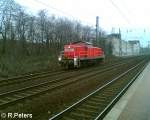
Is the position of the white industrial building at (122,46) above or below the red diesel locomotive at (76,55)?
above

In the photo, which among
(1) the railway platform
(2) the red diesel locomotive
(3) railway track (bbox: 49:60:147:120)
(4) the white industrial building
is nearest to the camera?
(3) railway track (bbox: 49:60:147:120)

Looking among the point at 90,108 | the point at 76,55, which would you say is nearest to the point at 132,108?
the point at 90,108

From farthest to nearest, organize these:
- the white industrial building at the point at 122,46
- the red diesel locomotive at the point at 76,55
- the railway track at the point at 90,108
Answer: the white industrial building at the point at 122,46, the red diesel locomotive at the point at 76,55, the railway track at the point at 90,108

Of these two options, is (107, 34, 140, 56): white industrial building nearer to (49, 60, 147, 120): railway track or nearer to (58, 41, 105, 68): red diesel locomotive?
(58, 41, 105, 68): red diesel locomotive

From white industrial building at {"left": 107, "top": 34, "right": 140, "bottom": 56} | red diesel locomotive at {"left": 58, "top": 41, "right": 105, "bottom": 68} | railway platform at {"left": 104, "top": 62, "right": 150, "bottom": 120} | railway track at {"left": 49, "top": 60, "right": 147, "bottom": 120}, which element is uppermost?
white industrial building at {"left": 107, "top": 34, "right": 140, "bottom": 56}

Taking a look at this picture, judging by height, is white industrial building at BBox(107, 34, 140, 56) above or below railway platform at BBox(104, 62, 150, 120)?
above

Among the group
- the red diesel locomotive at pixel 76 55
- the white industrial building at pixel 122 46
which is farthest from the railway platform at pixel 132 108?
the white industrial building at pixel 122 46

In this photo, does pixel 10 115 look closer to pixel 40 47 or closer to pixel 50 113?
pixel 50 113

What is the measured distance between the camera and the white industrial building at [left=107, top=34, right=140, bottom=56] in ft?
327

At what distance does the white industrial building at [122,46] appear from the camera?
9962 centimetres

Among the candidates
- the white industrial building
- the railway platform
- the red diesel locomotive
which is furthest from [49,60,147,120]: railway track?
the white industrial building

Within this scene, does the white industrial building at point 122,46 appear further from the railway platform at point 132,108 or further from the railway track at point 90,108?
the railway track at point 90,108

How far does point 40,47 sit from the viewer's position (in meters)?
47.2

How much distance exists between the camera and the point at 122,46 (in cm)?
12588
